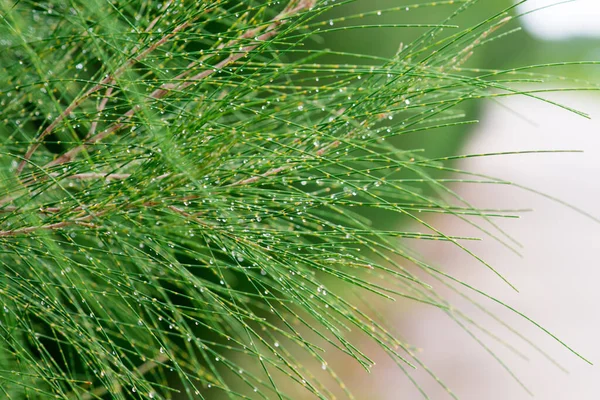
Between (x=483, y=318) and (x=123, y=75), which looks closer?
(x=123, y=75)

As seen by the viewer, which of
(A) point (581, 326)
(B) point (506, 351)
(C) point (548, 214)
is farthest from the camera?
(C) point (548, 214)

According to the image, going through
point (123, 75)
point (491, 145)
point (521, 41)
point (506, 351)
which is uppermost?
point (521, 41)

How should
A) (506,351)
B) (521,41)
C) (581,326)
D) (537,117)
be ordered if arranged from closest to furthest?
(506,351) → (581,326) → (521,41) → (537,117)

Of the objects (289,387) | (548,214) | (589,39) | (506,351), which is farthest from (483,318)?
(589,39)

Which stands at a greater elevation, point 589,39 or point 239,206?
point 589,39

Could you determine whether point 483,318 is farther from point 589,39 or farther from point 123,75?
point 589,39

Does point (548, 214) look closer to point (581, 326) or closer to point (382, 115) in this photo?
point (581, 326)

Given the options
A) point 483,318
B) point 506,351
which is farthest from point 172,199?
point 483,318

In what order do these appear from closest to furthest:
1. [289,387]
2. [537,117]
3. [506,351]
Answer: [289,387] < [506,351] < [537,117]

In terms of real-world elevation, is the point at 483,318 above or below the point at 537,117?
below
